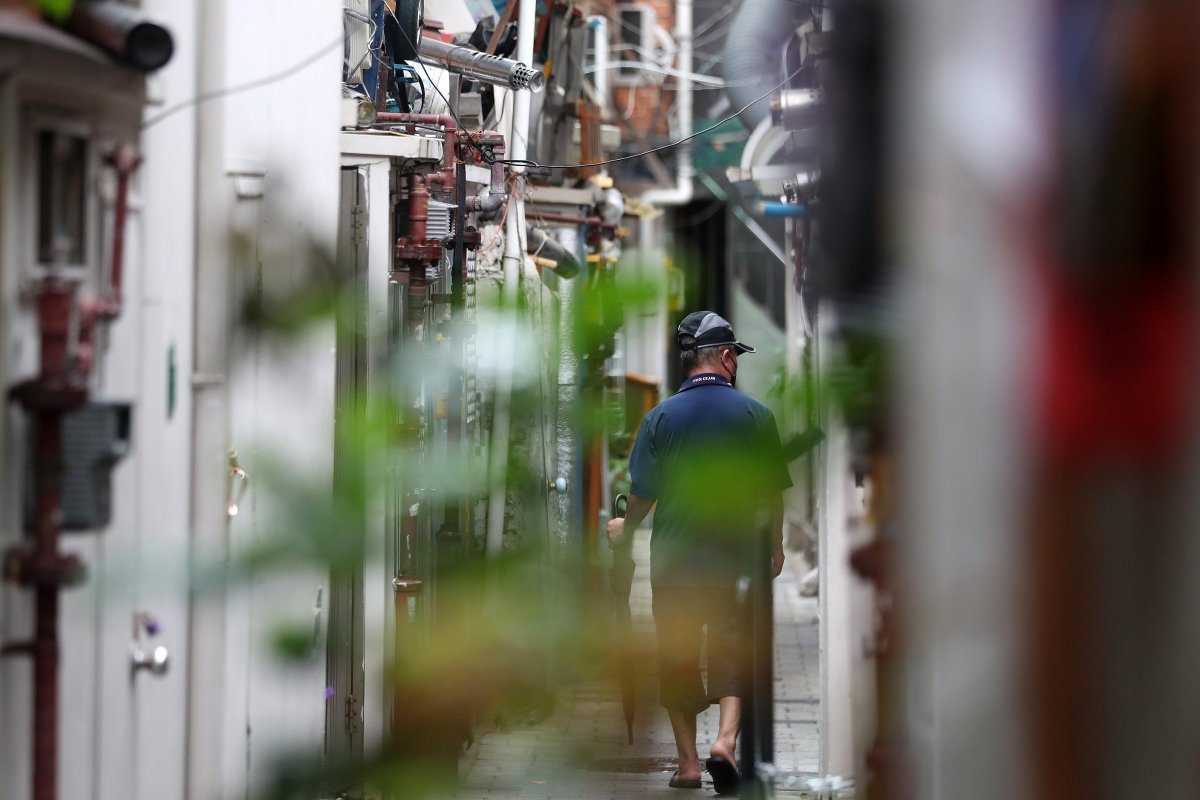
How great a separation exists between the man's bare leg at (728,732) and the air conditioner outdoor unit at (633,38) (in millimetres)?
Result: 13423

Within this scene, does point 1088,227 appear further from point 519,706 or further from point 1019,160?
point 519,706

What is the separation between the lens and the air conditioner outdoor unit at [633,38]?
20191 mm

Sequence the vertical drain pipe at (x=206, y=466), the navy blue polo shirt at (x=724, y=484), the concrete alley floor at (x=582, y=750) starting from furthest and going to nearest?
the vertical drain pipe at (x=206, y=466)
the concrete alley floor at (x=582, y=750)
the navy blue polo shirt at (x=724, y=484)

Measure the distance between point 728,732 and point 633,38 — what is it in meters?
15.7

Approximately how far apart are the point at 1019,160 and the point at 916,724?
2.00 feet

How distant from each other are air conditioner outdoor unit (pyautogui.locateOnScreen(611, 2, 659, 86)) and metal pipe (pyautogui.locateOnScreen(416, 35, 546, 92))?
35.8 feet

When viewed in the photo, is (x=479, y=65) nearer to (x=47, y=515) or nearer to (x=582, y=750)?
(x=47, y=515)

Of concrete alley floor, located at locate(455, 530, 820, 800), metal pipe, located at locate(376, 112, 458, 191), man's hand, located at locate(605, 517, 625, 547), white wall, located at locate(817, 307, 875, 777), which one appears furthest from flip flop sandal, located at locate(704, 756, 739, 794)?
concrete alley floor, located at locate(455, 530, 820, 800)

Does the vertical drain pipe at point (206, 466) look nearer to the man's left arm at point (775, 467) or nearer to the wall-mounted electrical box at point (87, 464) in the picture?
the wall-mounted electrical box at point (87, 464)

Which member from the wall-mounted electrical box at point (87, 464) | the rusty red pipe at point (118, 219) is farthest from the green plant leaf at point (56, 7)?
the wall-mounted electrical box at point (87, 464)

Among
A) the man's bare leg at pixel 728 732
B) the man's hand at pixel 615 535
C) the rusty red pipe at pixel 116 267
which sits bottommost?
the man's bare leg at pixel 728 732

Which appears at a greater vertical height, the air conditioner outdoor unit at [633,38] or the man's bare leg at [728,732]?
the air conditioner outdoor unit at [633,38]

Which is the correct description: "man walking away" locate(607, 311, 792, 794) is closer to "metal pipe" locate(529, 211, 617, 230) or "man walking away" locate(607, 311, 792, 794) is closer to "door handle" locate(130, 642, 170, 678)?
"door handle" locate(130, 642, 170, 678)

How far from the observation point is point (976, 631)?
4.63 feet
